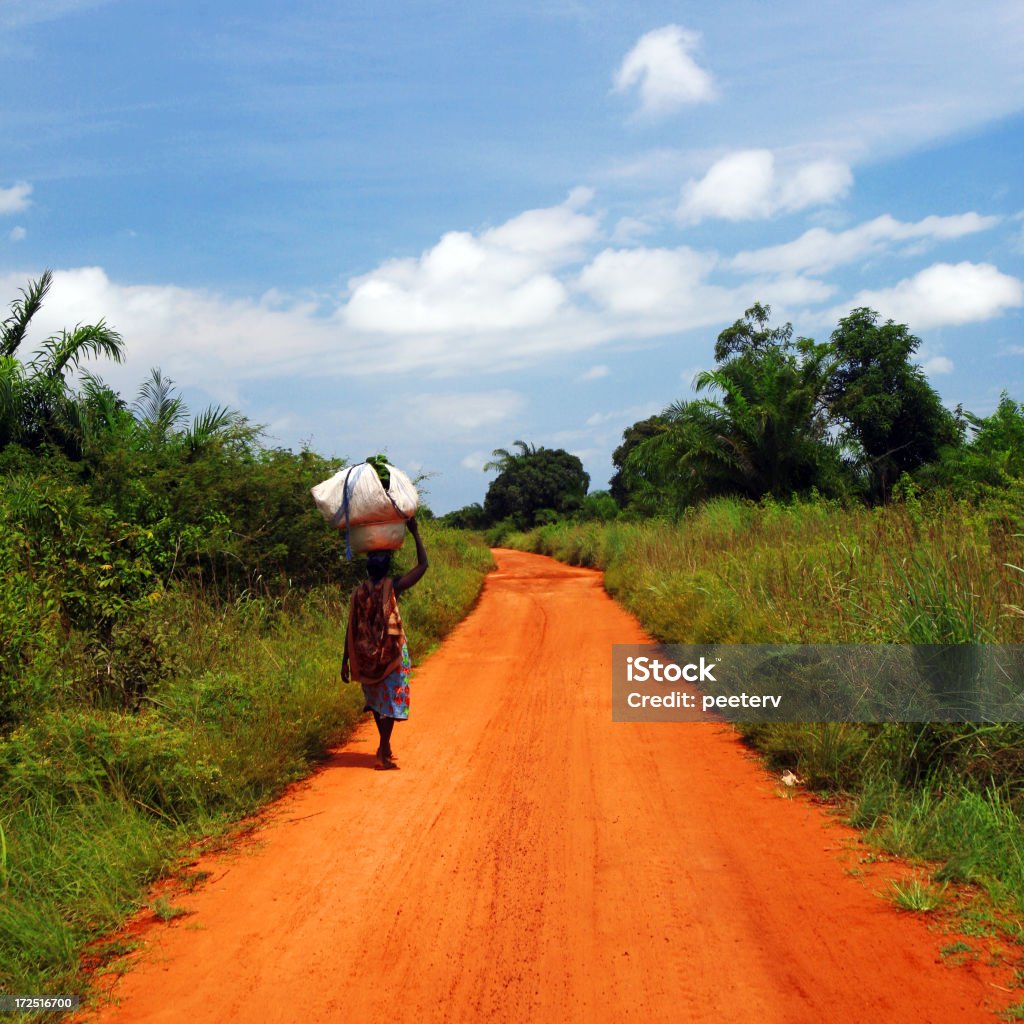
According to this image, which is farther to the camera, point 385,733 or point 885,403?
point 885,403

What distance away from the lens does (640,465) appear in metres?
23.9

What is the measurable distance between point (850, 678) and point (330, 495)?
3841mm

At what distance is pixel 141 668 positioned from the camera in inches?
283

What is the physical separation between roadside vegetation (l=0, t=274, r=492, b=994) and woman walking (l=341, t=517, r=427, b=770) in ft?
1.99

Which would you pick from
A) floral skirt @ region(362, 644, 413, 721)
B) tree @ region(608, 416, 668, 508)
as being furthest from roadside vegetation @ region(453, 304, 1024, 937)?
tree @ region(608, 416, 668, 508)

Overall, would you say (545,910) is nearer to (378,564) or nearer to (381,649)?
(381,649)

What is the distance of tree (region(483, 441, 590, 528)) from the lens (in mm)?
48312

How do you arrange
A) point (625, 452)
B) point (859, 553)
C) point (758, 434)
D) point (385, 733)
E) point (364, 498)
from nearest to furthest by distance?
Answer: point (364, 498) < point (385, 733) < point (859, 553) < point (758, 434) < point (625, 452)

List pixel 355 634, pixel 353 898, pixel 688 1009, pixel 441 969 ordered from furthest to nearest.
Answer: pixel 355 634 < pixel 353 898 < pixel 441 969 < pixel 688 1009

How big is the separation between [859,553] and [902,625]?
210cm

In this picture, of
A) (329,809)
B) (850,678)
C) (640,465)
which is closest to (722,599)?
(850,678)

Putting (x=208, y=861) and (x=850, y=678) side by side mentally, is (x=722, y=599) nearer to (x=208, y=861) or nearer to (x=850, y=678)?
(x=850, y=678)

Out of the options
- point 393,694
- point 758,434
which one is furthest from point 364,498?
point 758,434

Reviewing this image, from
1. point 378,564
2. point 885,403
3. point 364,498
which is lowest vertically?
point 378,564
